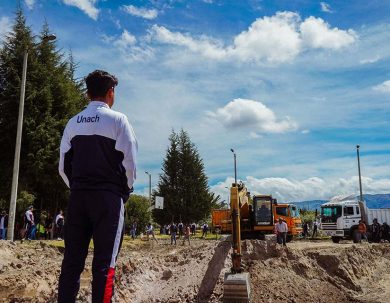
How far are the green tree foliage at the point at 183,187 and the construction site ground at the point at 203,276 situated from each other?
28700 mm

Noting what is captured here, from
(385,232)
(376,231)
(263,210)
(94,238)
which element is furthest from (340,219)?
(94,238)

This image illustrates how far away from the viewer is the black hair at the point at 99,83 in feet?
11.2

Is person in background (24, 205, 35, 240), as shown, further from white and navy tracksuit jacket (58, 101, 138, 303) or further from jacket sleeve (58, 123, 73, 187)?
white and navy tracksuit jacket (58, 101, 138, 303)

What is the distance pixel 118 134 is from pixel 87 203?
53 cm

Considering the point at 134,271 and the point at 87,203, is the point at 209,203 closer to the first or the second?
the point at 134,271

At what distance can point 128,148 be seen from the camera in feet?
10.3

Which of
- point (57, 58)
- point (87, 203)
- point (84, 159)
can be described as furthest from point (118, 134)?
point (57, 58)

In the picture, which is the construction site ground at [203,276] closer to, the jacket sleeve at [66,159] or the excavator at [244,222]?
the excavator at [244,222]

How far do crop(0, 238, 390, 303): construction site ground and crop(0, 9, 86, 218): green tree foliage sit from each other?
8.01 m

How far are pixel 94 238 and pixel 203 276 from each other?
24.9 ft

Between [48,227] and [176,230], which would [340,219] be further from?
[48,227]

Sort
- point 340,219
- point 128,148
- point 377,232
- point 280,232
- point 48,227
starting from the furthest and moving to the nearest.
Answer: point 377,232 → point 340,219 → point 48,227 → point 280,232 → point 128,148

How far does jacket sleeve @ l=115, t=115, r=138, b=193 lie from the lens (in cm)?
313

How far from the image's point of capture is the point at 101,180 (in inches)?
120
